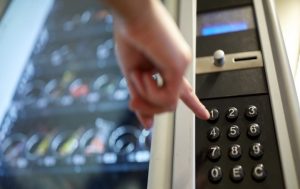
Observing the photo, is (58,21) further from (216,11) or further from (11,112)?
(216,11)

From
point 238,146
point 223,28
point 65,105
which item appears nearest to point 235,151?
point 238,146

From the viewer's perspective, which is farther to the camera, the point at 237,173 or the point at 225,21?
the point at 225,21

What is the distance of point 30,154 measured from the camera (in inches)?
28.2

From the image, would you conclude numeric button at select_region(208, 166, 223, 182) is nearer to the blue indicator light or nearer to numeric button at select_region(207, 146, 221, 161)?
numeric button at select_region(207, 146, 221, 161)

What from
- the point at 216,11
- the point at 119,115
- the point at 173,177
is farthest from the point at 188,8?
the point at 173,177

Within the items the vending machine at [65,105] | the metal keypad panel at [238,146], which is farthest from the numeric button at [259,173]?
the vending machine at [65,105]

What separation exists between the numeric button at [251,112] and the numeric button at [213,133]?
43 millimetres

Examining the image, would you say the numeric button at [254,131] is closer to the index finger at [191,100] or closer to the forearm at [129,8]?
the index finger at [191,100]

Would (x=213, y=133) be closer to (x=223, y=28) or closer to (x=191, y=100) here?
(x=191, y=100)

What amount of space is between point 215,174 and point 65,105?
384mm

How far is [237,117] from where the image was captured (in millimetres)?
522

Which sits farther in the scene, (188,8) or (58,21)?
(58,21)

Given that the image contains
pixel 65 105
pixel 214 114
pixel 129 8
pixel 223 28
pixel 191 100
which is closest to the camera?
pixel 129 8

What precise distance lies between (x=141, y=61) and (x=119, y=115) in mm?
415
